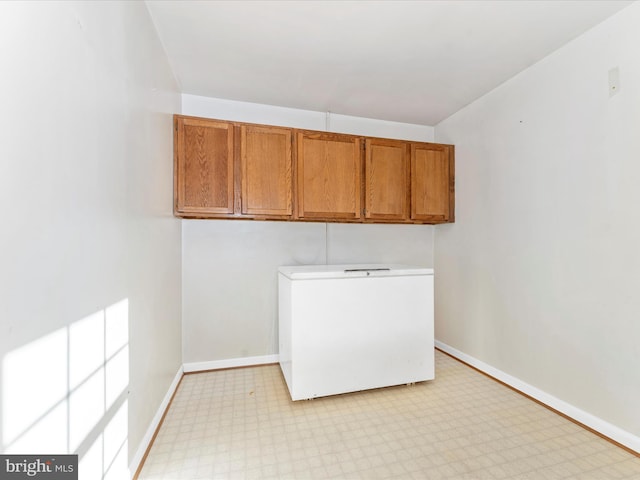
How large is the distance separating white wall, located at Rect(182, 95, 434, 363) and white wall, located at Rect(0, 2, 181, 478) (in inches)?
38.3

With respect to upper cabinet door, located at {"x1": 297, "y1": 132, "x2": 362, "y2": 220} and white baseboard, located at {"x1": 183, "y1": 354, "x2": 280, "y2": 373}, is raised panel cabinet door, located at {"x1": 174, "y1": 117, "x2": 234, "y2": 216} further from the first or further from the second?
white baseboard, located at {"x1": 183, "y1": 354, "x2": 280, "y2": 373}

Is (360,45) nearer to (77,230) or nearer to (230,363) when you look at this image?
(77,230)

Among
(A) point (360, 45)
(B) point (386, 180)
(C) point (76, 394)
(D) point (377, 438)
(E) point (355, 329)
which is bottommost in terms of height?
(D) point (377, 438)

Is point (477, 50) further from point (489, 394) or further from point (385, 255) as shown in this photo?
point (489, 394)

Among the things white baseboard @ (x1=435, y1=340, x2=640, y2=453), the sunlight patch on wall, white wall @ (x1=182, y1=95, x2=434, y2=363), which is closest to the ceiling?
white wall @ (x1=182, y1=95, x2=434, y2=363)

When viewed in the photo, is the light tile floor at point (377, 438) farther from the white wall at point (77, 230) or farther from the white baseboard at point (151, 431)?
the white wall at point (77, 230)

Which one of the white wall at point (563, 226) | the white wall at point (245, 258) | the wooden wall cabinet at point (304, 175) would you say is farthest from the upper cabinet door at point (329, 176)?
the white wall at point (563, 226)

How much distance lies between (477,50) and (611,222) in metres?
1.42

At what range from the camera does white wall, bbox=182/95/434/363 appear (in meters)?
2.71

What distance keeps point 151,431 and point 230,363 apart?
1.06 meters

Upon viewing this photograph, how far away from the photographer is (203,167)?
7.71 feet

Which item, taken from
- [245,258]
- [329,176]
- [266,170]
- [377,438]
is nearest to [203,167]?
[266,170]

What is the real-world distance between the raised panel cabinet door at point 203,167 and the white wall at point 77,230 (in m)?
0.55

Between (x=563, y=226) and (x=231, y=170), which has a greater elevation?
(x=231, y=170)
